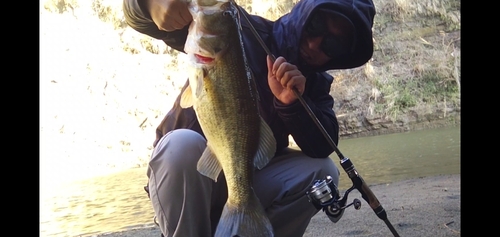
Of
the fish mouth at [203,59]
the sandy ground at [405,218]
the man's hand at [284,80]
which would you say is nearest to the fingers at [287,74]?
the man's hand at [284,80]

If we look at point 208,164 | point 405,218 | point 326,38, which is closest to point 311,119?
point 326,38

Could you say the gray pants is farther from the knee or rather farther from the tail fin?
the tail fin

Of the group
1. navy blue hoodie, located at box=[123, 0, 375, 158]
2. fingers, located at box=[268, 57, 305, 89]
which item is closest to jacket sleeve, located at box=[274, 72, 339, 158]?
navy blue hoodie, located at box=[123, 0, 375, 158]

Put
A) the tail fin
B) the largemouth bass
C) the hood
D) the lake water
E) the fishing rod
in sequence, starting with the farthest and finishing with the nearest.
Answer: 1. the lake water
2. the hood
3. the fishing rod
4. the tail fin
5. the largemouth bass

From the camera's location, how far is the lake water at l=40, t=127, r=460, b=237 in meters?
6.04

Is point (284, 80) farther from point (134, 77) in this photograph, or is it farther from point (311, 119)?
point (134, 77)

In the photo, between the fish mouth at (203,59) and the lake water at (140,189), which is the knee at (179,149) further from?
the lake water at (140,189)

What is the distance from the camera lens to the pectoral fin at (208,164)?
71.6 inches

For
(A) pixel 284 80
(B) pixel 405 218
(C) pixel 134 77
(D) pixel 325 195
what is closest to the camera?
(A) pixel 284 80

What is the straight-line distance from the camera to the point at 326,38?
2.18 m

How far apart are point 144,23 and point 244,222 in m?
0.84
